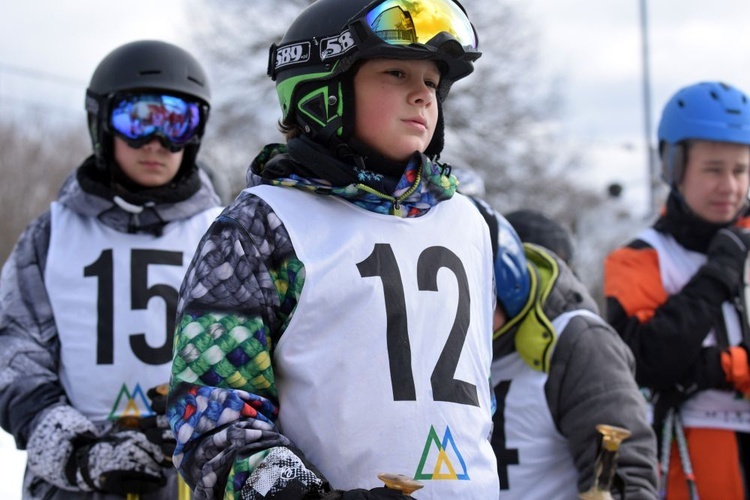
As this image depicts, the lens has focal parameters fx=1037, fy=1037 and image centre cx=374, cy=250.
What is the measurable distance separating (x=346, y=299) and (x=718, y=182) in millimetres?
3105

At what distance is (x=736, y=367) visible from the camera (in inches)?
182

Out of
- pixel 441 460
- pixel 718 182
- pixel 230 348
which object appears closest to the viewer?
pixel 230 348

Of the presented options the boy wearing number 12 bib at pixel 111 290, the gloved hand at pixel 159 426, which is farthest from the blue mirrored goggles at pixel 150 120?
the gloved hand at pixel 159 426

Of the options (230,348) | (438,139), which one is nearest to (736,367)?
(438,139)

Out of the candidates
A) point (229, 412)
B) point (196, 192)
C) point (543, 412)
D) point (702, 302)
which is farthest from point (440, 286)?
point (702, 302)

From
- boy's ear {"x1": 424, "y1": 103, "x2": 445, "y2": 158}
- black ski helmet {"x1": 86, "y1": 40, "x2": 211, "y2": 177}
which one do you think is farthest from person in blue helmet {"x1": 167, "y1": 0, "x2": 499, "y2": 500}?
black ski helmet {"x1": 86, "y1": 40, "x2": 211, "y2": 177}

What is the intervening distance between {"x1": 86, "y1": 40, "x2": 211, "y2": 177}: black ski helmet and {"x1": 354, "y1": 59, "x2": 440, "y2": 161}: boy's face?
5.79ft

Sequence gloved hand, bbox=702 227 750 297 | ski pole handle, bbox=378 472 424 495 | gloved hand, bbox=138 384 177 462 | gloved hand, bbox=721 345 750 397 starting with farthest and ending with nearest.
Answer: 1. gloved hand, bbox=702 227 750 297
2. gloved hand, bbox=721 345 750 397
3. gloved hand, bbox=138 384 177 462
4. ski pole handle, bbox=378 472 424 495

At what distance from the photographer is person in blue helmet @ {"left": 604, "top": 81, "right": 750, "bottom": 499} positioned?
466 centimetres

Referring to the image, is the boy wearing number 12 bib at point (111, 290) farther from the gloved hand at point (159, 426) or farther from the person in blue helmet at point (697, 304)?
the person in blue helmet at point (697, 304)

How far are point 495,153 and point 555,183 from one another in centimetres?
210

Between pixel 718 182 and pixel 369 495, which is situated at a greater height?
pixel 718 182

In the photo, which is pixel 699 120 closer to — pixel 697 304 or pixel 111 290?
pixel 697 304

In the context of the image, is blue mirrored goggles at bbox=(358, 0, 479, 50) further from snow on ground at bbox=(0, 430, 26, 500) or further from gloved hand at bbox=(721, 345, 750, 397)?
snow on ground at bbox=(0, 430, 26, 500)
